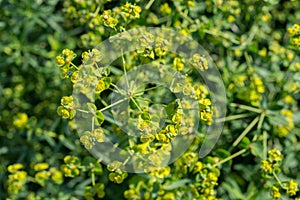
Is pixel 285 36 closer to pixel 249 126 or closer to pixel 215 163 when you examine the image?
pixel 249 126

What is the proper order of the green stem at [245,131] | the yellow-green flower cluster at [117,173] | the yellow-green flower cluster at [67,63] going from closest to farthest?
1. the yellow-green flower cluster at [67,63]
2. the yellow-green flower cluster at [117,173]
3. the green stem at [245,131]

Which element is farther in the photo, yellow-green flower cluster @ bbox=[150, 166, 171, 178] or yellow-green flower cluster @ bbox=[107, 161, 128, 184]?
yellow-green flower cluster @ bbox=[150, 166, 171, 178]

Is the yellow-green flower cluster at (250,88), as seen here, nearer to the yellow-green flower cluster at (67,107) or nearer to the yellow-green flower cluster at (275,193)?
the yellow-green flower cluster at (275,193)

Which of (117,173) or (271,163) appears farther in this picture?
(271,163)

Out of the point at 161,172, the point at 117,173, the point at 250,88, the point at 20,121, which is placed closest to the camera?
the point at 117,173

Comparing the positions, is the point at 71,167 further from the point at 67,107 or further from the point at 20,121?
the point at 20,121

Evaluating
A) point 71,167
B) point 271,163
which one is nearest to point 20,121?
point 71,167

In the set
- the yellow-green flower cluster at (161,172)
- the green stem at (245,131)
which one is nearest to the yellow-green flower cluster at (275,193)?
the green stem at (245,131)

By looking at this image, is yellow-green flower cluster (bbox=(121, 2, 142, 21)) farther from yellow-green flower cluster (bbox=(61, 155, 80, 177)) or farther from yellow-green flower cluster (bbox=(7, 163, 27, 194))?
yellow-green flower cluster (bbox=(7, 163, 27, 194))

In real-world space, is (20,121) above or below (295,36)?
below

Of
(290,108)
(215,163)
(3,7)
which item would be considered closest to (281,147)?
(290,108)

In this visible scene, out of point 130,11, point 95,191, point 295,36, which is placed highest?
point 130,11

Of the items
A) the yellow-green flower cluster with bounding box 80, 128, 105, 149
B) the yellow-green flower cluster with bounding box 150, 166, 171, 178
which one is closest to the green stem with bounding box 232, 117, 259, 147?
the yellow-green flower cluster with bounding box 150, 166, 171, 178
